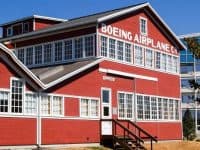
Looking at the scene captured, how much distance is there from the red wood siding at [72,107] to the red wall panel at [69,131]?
0.50 m

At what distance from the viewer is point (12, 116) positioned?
31.0 m

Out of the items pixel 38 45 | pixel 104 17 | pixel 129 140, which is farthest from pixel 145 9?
pixel 129 140

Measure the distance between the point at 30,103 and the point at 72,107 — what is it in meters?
3.64

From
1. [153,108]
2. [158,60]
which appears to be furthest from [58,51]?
[158,60]

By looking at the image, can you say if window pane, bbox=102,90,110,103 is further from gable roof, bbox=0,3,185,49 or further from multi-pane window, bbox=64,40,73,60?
gable roof, bbox=0,3,185,49

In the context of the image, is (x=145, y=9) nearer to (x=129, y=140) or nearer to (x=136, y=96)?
(x=136, y=96)

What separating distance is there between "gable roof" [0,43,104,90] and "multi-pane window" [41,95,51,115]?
100 centimetres

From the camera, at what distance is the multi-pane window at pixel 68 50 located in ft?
131

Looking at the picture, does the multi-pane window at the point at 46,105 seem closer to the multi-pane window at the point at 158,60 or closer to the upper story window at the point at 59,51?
the upper story window at the point at 59,51

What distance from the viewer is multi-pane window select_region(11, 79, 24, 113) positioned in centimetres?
3125

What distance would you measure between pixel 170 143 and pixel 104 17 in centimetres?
1198

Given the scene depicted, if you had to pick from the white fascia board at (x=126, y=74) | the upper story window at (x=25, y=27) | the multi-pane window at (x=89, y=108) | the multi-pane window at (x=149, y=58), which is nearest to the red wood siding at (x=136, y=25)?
the multi-pane window at (x=149, y=58)

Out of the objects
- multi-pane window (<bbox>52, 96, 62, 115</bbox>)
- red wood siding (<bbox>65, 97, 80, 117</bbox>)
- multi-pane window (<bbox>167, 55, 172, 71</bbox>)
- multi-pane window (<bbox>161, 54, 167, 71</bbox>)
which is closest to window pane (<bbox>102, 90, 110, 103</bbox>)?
red wood siding (<bbox>65, 97, 80, 117</bbox>)

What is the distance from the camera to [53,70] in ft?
121
